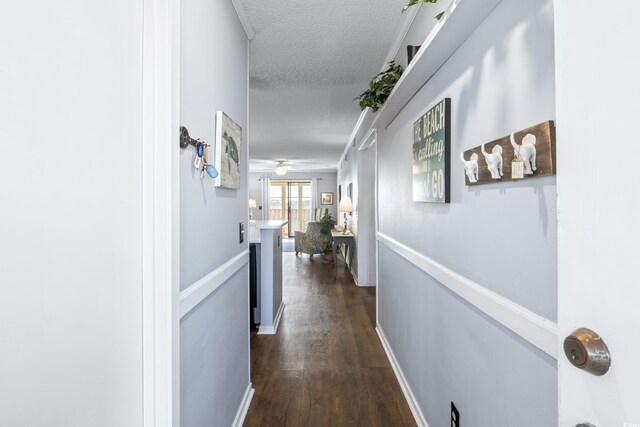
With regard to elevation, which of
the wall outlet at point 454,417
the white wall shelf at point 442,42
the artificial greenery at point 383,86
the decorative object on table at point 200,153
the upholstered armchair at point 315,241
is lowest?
the wall outlet at point 454,417

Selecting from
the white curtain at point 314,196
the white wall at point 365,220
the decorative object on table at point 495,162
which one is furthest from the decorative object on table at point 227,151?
the white curtain at point 314,196

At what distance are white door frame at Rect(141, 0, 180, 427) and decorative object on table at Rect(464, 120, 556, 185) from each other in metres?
0.96

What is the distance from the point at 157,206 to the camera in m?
0.95

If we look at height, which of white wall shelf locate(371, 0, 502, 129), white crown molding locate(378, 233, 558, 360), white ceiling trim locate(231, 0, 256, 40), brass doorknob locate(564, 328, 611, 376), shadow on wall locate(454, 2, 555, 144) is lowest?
white crown molding locate(378, 233, 558, 360)

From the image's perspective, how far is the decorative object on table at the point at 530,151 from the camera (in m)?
0.78

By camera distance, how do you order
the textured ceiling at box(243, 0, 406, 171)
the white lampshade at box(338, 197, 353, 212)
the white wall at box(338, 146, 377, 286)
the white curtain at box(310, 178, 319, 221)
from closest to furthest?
the textured ceiling at box(243, 0, 406, 171) → the white wall at box(338, 146, 377, 286) → the white lampshade at box(338, 197, 353, 212) → the white curtain at box(310, 178, 319, 221)

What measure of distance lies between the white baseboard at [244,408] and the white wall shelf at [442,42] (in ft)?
6.71

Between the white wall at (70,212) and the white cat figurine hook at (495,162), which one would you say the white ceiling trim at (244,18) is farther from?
the white cat figurine hook at (495,162)

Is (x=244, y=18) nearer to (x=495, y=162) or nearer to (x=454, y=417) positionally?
(x=495, y=162)

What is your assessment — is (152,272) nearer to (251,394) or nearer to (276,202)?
(251,394)

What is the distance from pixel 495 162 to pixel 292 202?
10172 mm

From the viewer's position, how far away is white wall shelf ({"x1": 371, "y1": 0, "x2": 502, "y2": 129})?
107cm

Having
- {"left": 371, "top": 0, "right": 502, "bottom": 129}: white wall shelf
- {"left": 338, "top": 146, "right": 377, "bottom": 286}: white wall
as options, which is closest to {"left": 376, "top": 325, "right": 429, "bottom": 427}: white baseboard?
{"left": 371, "top": 0, "right": 502, "bottom": 129}: white wall shelf

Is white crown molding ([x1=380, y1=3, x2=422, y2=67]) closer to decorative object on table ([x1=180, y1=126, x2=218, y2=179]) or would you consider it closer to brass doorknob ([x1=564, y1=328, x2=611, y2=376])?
decorative object on table ([x1=180, y1=126, x2=218, y2=179])
